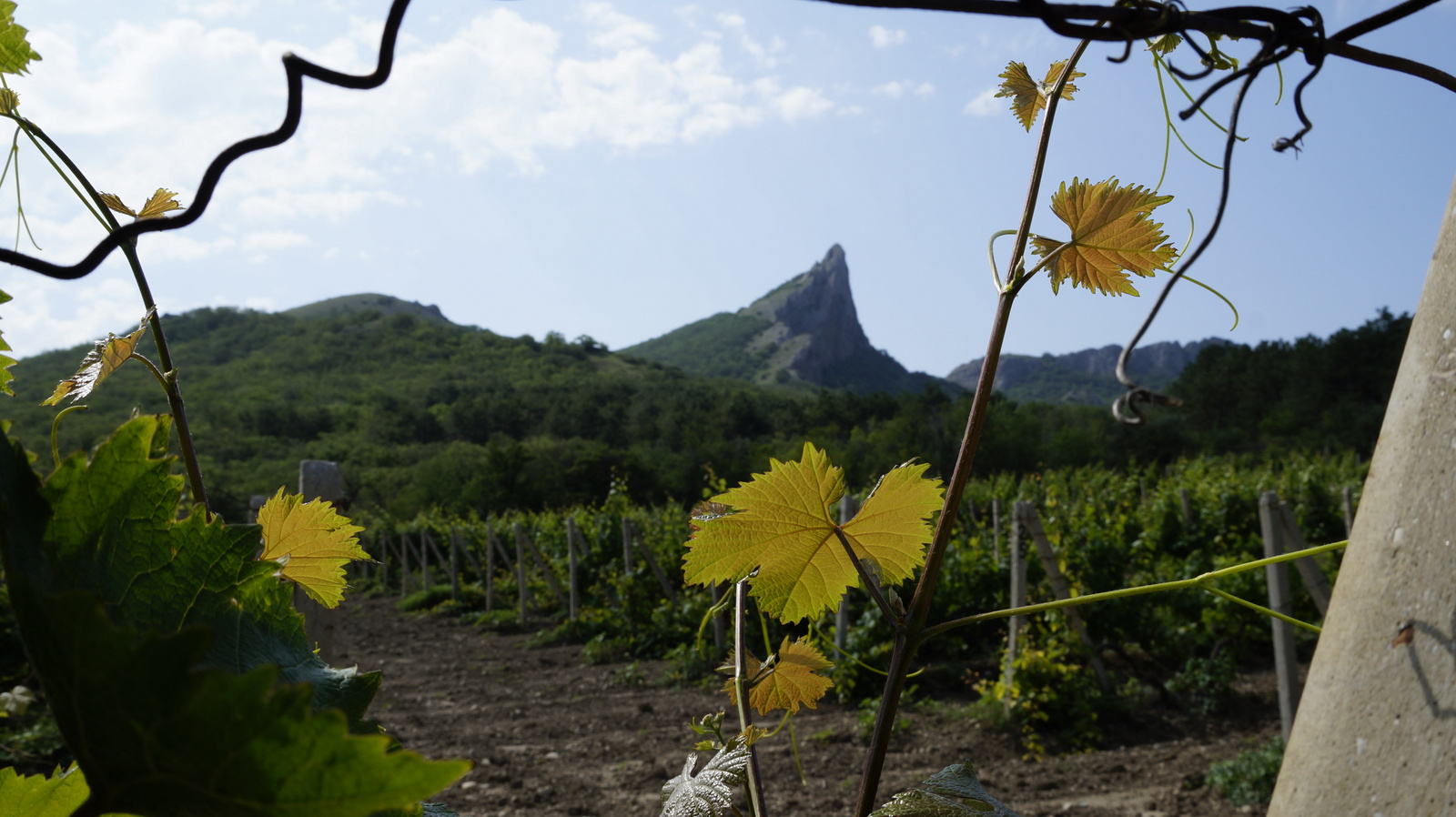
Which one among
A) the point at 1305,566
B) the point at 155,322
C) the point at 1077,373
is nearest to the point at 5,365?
the point at 155,322

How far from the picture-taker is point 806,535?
1.81 feet

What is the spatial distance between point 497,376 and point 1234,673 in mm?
52841

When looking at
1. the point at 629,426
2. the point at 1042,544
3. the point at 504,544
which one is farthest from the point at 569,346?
the point at 1042,544

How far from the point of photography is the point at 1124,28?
418 millimetres

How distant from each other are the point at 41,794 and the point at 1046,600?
9544 mm

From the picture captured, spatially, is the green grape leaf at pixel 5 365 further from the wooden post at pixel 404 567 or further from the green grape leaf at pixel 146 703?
the wooden post at pixel 404 567

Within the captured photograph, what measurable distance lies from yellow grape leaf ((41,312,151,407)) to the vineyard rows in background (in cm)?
249

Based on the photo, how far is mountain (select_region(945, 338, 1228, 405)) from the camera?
57500 millimetres

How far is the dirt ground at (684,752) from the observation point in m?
5.27

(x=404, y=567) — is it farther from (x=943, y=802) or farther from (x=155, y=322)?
(x=943, y=802)

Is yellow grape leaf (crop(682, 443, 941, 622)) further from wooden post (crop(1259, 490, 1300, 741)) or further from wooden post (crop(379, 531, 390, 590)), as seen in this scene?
wooden post (crop(379, 531, 390, 590))

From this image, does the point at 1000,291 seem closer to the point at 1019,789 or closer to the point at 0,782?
the point at 0,782

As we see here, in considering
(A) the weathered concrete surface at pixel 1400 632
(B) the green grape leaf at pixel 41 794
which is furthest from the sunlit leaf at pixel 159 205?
(A) the weathered concrete surface at pixel 1400 632

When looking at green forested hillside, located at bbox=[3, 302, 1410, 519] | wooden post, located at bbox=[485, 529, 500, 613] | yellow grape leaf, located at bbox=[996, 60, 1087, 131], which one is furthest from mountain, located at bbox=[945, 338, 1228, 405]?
yellow grape leaf, located at bbox=[996, 60, 1087, 131]
